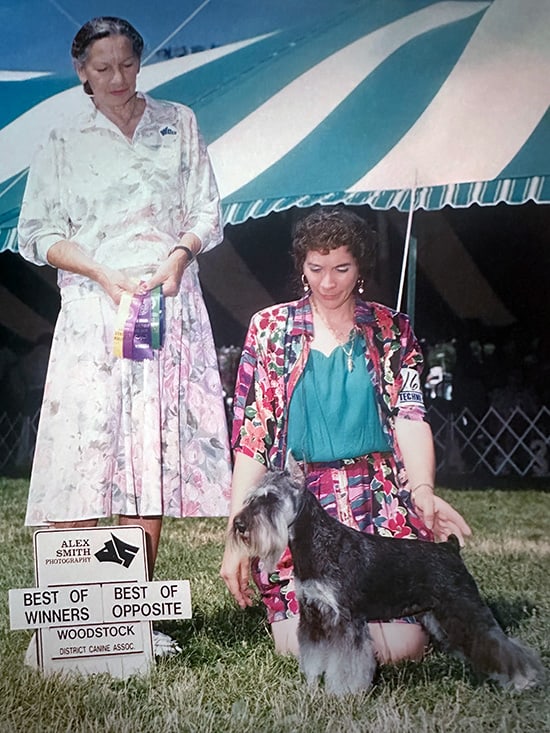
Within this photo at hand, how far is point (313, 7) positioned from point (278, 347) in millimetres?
934

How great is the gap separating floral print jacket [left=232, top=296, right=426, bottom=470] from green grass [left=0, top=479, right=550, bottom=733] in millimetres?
239

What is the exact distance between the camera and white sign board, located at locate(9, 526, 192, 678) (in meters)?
2.06

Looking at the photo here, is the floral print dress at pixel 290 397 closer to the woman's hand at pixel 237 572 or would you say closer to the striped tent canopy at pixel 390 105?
the woman's hand at pixel 237 572

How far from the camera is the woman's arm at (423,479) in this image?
6.89 ft

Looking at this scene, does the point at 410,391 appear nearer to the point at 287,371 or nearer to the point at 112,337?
the point at 287,371

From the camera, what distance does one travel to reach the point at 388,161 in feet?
7.43

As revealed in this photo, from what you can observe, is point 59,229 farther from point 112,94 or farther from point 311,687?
point 311,687

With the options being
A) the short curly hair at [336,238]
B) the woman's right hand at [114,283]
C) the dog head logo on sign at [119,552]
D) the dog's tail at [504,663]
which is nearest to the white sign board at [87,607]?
the dog head logo on sign at [119,552]

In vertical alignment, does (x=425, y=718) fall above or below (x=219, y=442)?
below

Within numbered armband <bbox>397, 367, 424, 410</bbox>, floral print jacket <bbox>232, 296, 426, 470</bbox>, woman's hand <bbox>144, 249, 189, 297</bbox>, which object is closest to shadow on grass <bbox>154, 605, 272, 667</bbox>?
floral print jacket <bbox>232, 296, 426, 470</bbox>

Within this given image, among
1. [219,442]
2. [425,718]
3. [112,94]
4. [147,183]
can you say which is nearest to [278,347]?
[219,442]

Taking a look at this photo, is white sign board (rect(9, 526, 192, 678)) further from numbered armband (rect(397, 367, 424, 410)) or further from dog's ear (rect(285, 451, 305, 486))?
numbered armband (rect(397, 367, 424, 410))

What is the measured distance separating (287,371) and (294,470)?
243 mm

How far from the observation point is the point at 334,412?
6.87 feet
